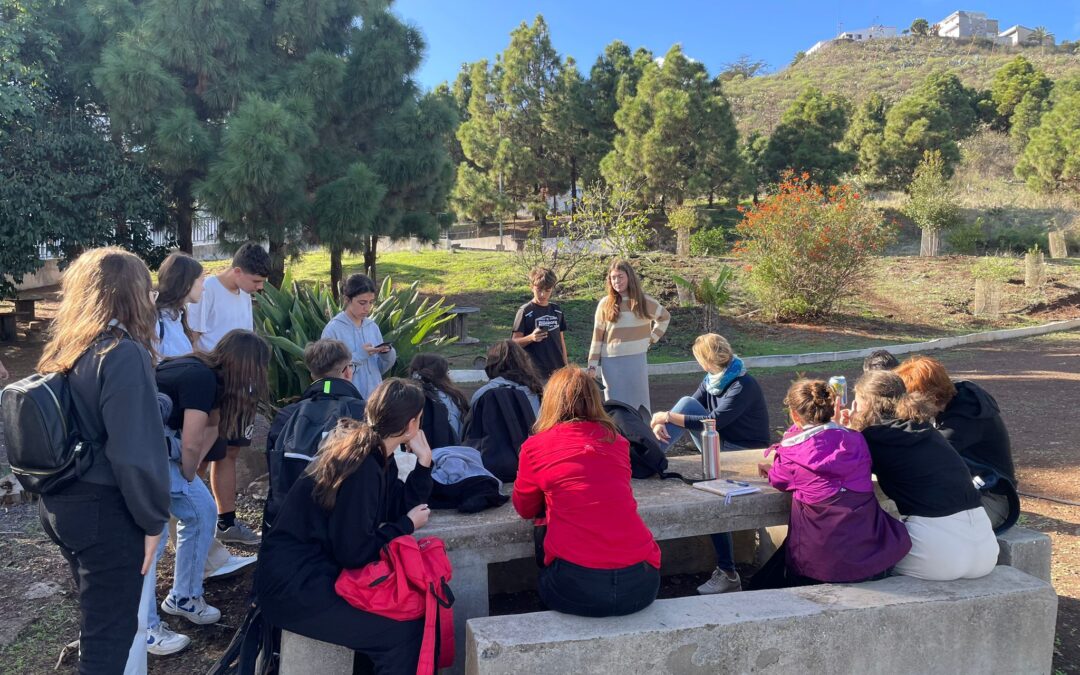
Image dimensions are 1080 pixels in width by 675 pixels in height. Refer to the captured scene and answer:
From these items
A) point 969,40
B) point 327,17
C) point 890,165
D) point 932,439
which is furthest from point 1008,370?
point 969,40

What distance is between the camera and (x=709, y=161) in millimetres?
26266

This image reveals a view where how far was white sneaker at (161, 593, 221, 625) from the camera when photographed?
11.5 feet

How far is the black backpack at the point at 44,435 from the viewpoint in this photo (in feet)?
7.38

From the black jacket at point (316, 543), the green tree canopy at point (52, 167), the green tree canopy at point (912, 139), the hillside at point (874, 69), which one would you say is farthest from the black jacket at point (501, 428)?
the hillside at point (874, 69)

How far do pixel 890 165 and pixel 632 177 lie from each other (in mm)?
15254

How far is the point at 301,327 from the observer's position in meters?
6.10

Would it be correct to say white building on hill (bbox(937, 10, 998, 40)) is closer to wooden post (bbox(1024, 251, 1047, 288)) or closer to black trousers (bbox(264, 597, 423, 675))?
wooden post (bbox(1024, 251, 1047, 288))

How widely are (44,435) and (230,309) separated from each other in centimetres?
251

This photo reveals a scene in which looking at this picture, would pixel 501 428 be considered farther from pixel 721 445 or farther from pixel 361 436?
pixel 721 445

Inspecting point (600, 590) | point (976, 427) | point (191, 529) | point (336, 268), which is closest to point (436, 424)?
point (191, 529)

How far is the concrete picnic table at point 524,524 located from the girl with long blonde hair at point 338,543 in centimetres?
41

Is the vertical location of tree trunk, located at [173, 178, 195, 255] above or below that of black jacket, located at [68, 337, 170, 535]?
above

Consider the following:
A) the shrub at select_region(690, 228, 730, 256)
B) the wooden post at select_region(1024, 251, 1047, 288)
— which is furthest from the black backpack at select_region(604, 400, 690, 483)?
the shrub at select_region(690, 228, 730, 256)

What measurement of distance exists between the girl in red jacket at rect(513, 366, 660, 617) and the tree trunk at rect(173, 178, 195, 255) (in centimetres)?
1162
